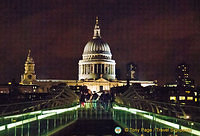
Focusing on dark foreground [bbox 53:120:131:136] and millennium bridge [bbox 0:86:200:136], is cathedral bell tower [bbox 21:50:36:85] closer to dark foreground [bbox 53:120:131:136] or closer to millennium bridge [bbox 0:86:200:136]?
dark foreground [bbox 53:120:131:136]

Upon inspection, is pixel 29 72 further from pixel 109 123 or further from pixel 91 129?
pixel 91 129

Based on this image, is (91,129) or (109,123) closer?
(91,129)

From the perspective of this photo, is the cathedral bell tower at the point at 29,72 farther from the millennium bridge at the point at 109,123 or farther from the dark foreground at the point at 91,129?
the millennium bridge at the point at 109,123

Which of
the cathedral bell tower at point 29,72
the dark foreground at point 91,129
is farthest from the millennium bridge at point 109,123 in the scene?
the cathedral bell tower at point 29,72

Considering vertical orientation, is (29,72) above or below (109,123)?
above

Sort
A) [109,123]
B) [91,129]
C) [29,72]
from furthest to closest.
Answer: [29,72]
[109,123]
[91,129]

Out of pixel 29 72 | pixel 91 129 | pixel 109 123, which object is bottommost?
pixel 91 129

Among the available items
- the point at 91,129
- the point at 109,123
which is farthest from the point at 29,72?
the point at 91,129

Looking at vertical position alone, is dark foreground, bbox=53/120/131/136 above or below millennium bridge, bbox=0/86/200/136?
below

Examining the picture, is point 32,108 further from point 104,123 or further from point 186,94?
point 186,94

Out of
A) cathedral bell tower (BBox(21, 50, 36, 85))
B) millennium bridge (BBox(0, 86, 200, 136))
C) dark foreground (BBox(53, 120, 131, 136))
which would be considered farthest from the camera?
cathedral bell tower (BBox(21, 50, 36, 85))

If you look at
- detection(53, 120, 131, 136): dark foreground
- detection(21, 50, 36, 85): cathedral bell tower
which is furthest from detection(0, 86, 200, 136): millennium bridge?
detection(21, 50, 36, 85): cathedral bell tower

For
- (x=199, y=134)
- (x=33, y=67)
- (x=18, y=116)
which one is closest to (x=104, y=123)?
(x=18, y=116)

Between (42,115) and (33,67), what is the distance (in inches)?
6466
